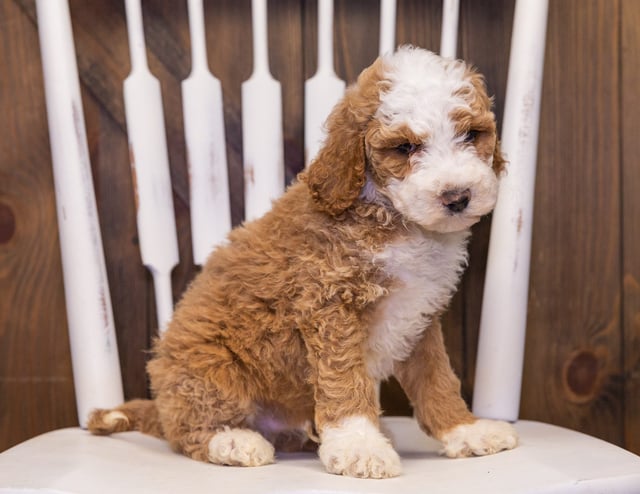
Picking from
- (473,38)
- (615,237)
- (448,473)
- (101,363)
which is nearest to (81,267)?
(101,363)

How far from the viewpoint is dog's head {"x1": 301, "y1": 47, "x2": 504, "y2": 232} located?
86cm

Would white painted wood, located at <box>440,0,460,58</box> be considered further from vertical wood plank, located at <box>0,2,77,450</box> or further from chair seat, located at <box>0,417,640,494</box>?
vertical wood plank, located at <box>0,2,77,450</box>

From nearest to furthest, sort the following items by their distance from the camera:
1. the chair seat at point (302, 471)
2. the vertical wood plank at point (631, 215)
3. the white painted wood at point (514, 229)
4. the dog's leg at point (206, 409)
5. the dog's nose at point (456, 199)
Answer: the chair seat at point (302, 471)
the dog's nose at point (456, 199)
the dog's leg at point (206, 409)
the white painted wood at point (514, 229)
the vertical wood plank at point (631, 215)

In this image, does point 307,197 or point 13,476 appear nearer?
point 13,476

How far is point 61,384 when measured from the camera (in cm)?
134

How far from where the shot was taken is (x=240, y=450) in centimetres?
90

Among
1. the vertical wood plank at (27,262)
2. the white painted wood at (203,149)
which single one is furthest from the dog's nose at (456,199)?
the vertical wood plank at (27,262)

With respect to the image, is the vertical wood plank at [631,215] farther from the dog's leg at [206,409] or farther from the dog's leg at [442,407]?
the dog's leg at [206,409]

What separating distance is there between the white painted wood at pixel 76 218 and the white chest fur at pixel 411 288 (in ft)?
1.28

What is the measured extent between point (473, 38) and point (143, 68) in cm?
53

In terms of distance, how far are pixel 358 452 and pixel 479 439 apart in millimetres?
175

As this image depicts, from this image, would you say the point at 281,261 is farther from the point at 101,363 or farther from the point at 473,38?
the point at 473,38

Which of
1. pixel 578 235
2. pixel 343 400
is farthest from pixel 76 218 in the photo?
pixel 578 235

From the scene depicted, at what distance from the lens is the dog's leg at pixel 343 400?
86 centimetres
